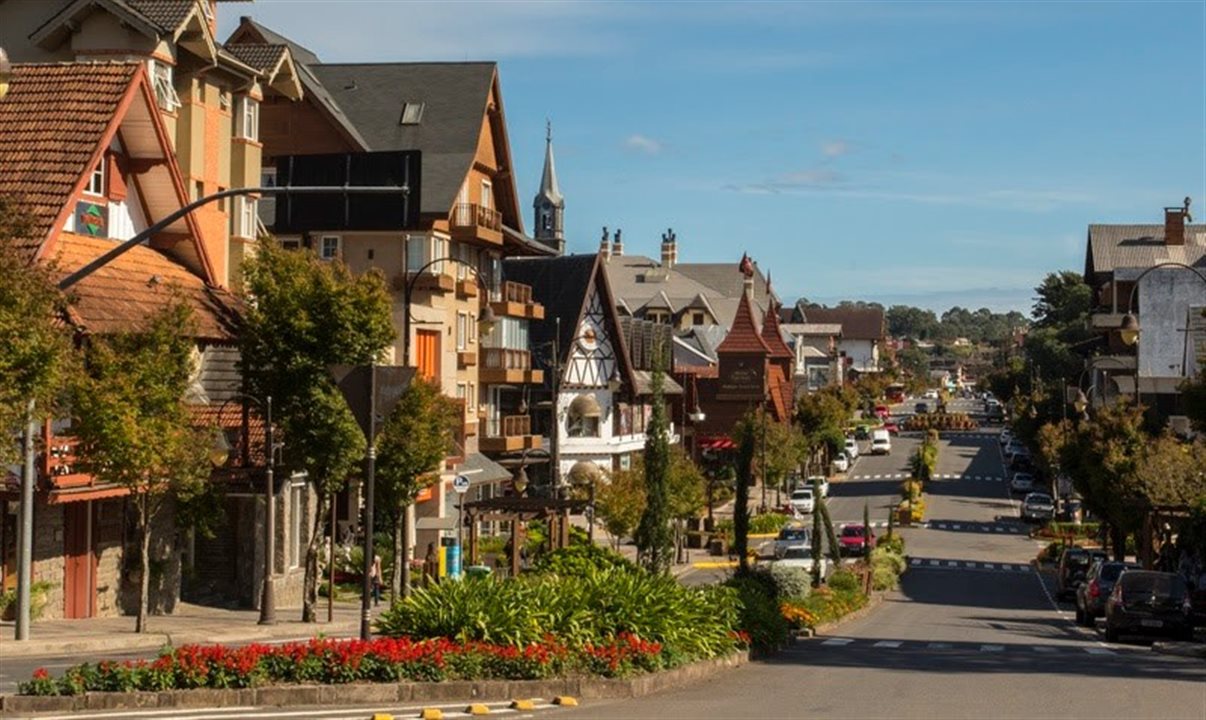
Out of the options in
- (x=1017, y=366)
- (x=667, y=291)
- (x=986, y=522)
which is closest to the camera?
(x=986, y=522)

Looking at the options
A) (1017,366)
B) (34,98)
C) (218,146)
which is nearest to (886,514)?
(218,146)

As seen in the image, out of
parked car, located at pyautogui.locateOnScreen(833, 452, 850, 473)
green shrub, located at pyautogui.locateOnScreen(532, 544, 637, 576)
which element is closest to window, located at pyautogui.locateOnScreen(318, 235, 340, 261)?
green shrub, located at pyautogui.locateOnScreen(532, 544, 637, 576)

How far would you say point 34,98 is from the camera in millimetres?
36625

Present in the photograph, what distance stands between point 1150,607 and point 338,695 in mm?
22770

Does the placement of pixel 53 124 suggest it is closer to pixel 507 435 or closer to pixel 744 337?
pixel 507 435

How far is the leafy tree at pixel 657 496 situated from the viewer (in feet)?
120

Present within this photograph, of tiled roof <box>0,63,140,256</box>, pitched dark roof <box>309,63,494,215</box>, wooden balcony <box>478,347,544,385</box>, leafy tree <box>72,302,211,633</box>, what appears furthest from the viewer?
wooden balcony <box>478,347,544,385</box>

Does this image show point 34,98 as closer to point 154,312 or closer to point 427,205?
point 154,312

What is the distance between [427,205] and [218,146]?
45.1 ft

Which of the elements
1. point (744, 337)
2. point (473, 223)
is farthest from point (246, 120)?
point (744, 337)

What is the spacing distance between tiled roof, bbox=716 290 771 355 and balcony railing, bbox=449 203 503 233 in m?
52.1

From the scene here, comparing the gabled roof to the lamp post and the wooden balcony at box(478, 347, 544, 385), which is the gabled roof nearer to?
the wooden balcony at box(478, 347, 544, 385)

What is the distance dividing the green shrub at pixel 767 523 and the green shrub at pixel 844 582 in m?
33.2

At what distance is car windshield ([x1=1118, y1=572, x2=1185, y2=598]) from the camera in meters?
37.3
